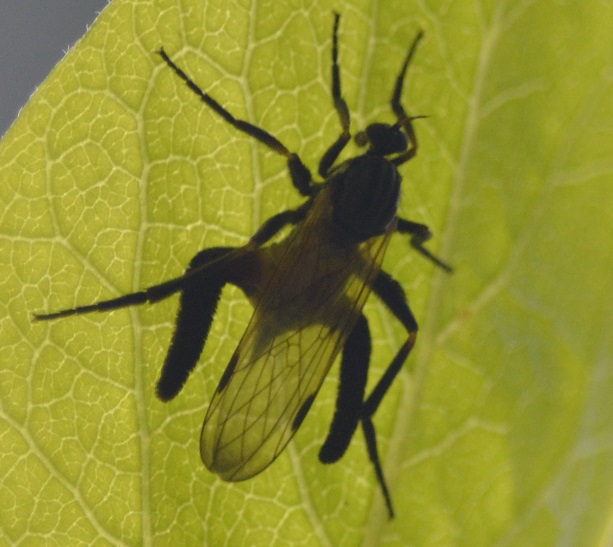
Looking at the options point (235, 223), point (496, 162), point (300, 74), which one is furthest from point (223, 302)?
point (496, 162)

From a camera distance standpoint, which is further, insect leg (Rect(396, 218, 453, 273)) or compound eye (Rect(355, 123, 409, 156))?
compound eye (Rect(355, 123, 409, 156))

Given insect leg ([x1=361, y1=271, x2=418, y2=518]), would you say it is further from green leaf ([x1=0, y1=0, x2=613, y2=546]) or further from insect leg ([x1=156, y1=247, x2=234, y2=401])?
insect leg ([x1=156, y1=247, x2=234, y2=401])

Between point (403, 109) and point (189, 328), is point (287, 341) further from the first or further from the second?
point (403, 109)

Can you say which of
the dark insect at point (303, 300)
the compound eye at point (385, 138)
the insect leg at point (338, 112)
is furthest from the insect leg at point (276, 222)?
the compound eye at point (385, 138)

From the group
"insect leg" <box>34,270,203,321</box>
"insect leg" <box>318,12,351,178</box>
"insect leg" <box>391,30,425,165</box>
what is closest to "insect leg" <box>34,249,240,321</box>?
"insect leg" <box>34,270,203,321</box>

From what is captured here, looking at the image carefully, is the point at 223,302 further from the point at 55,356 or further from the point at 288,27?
the point at 288,27

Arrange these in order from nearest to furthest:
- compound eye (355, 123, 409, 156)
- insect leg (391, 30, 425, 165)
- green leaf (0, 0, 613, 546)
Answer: green leaf (0, 0, 613, 546) < insect leg (391, 30, 425, 165) < compound eye (355, 123, 409, 156)
